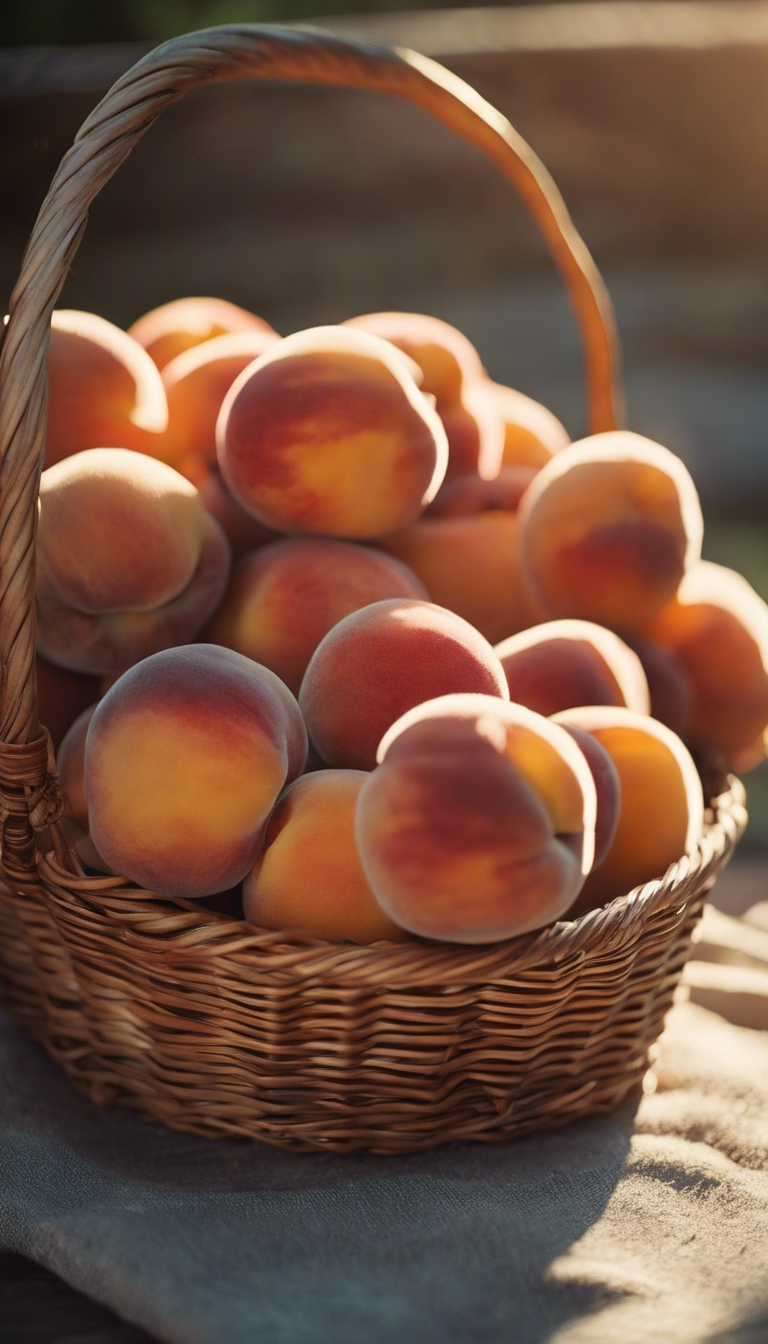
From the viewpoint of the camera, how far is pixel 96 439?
2.59 ft

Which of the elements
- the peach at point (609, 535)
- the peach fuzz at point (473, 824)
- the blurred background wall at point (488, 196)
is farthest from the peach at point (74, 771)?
the blurred background wall at point (488, 196)

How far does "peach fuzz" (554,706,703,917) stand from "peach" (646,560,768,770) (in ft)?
0.65

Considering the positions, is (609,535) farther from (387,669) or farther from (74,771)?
(74,771)

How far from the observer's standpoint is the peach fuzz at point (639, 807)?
651mm

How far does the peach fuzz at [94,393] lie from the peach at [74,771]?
0.21m

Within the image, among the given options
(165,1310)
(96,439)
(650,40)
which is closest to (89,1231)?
(165,1310)

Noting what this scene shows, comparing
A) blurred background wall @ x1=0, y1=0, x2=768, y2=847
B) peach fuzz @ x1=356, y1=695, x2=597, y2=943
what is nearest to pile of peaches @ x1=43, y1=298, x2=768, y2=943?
peach fuzz @ x1=356, y1=695, x2=597, y2=943

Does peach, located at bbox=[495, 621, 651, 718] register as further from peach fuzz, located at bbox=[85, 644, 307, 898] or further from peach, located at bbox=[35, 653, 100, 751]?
peach, located at bbox=[35, 653, 100, 751]

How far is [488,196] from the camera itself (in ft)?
6.69

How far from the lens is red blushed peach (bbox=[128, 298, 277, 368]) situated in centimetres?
96

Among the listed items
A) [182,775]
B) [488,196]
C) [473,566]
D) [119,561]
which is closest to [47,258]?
[119,561]

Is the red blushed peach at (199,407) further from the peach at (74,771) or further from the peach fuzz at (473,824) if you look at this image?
the peach fuzz at (473,824)

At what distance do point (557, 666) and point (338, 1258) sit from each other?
1.14ft

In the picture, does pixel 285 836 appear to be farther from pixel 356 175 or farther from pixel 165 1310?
pixel 356 175
